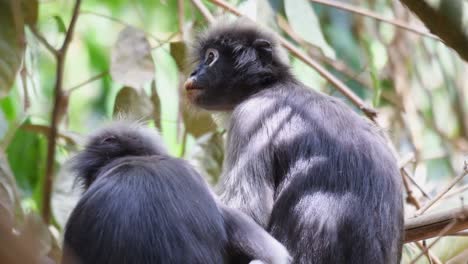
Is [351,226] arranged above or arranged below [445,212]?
below

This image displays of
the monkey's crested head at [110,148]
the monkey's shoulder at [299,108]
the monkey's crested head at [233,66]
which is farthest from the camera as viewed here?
the monkey's crested head at [233,66]

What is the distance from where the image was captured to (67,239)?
254cm

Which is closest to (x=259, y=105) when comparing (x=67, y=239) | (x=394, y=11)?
(x=67, y=239)

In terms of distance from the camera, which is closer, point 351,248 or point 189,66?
point 351,248

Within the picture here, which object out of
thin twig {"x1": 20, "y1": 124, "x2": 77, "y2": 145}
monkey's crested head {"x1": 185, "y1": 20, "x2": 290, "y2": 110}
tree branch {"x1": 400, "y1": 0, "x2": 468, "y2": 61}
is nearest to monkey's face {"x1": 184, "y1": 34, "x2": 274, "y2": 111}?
monkey's crested head {"x1": 185, "y1": 20, "x2": 290, "y2": 110}

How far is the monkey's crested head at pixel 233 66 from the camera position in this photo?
402 centimetres

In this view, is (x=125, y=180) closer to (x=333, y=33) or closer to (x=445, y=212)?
(x=445, y=212)

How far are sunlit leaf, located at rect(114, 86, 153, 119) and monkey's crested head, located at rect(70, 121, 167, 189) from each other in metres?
0.90

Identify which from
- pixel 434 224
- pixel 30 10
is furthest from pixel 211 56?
pixel 434 224

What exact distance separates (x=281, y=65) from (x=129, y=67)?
79cm

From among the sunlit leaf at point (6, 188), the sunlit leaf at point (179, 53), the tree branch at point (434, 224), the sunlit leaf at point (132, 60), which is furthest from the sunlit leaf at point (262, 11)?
the sunlit leaf at point (6, 188)

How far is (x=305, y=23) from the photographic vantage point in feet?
13.9

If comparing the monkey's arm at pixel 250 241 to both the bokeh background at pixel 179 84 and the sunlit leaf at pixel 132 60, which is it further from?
the sunlit leaf at pixel 132 60

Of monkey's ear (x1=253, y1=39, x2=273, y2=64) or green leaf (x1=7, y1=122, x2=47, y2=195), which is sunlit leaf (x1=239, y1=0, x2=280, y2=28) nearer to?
monkey's ear (x1=253, y1=39, x2=273, y2=64)
